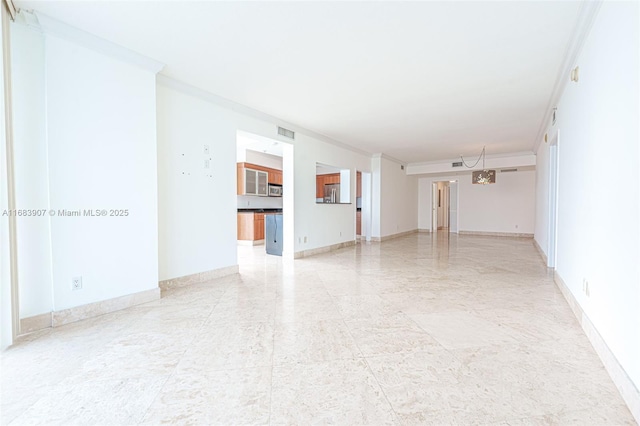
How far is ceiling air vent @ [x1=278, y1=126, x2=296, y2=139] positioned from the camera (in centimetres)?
576

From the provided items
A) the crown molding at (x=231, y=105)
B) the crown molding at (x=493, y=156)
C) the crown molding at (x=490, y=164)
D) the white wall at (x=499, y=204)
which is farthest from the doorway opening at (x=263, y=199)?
the white wall at (x=499, y=204)

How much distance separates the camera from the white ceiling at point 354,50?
2.51 metres

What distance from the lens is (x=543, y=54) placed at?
3.25 m

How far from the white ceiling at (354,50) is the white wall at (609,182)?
23.8 inches

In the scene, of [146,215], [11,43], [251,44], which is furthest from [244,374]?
[11,43]

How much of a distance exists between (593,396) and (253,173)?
8090 millimetres

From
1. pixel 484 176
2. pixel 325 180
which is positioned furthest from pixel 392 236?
pixel 484 176

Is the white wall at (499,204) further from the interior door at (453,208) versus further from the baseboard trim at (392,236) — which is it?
the baseboard trim at (392,236)

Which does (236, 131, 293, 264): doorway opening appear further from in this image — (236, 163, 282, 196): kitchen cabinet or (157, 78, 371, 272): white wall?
(157, 78, 371, 272): white wall

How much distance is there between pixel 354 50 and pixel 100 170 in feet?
9.21

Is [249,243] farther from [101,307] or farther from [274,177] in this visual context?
[101,307]

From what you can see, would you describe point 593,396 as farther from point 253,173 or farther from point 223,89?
point 253,173

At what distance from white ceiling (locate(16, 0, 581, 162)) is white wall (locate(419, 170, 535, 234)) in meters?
6.10

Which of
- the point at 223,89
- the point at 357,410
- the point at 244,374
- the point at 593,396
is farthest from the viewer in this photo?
the point at 223,89
